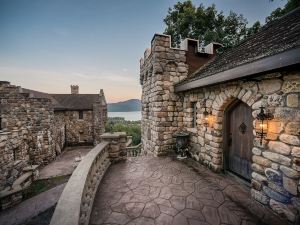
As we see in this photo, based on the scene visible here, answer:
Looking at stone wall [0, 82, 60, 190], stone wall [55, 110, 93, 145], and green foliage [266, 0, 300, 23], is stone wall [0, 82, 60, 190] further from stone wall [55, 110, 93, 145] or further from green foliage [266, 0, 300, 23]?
green foliage [266, 0, 300, 23]

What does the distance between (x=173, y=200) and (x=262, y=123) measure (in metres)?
2.50

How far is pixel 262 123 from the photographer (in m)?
3.48

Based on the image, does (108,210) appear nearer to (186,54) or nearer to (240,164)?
(240,164)

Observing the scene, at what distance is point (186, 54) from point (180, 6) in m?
9.60

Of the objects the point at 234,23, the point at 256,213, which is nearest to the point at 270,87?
the point at 256,213

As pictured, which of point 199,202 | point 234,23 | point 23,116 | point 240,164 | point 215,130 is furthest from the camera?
point 234,23

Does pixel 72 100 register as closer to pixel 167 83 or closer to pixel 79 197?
pixel 167 83

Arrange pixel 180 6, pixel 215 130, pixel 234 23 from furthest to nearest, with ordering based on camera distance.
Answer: pixel 180 6 < pixel 234 23 < pixel 215 130

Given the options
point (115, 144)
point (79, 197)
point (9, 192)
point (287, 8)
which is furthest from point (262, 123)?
point (287, 8)

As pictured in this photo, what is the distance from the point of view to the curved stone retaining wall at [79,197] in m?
2.13

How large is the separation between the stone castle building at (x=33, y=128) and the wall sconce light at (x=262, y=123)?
925 centimetres

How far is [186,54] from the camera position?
736cm

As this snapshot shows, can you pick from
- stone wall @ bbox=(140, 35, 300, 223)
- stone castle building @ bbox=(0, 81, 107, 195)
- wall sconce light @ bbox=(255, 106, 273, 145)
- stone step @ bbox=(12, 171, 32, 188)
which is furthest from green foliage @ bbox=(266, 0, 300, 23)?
stone step @ bbox=(12, 171, 32, 188)

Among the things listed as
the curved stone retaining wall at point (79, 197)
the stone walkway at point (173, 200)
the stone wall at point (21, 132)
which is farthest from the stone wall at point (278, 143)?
the stone wall at point (21, 132)
